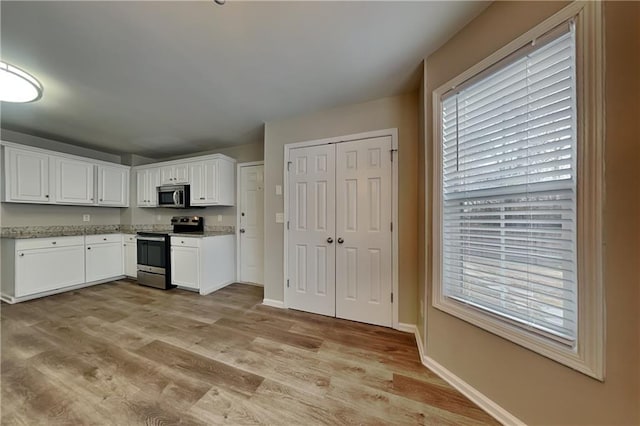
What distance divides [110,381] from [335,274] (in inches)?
79.3

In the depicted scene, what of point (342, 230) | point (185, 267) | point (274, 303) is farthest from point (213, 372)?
point (185, 267)

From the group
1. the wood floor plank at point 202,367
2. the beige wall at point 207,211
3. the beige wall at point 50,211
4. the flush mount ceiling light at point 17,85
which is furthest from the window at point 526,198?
the beige wall at point 50,211

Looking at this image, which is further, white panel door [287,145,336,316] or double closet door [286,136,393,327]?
white panel door [287,145,336,316]

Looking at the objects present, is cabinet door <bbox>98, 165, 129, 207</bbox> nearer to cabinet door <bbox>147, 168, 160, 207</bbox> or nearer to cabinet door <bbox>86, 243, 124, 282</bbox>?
cabinet door <bbox>147, 168, 160, 207</bbox>

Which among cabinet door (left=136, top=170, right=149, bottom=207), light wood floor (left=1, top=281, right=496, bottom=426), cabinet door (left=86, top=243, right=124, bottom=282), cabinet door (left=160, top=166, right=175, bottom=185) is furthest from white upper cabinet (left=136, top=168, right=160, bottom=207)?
light wood floor (left=1, top=281, right=496, bottom=426)

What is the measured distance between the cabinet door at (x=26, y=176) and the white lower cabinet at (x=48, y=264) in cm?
67

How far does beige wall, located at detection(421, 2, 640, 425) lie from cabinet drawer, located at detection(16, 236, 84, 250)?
17.6 feet

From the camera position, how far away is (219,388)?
1.50m

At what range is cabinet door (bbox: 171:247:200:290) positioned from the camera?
11.0ft

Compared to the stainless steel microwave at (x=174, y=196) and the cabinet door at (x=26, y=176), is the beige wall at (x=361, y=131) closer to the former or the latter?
the stainless steel microwave at (x=174, y=196)

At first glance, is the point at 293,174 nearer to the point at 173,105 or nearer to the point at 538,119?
the point at 173,105

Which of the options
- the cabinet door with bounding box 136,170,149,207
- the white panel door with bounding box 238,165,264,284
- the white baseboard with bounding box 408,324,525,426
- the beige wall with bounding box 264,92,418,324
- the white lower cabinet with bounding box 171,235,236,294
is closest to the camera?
the white baseboard with bounding box 408,324,525,426

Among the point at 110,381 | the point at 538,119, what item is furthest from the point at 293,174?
the point at 110,381

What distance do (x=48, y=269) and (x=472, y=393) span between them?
5.26 metres
